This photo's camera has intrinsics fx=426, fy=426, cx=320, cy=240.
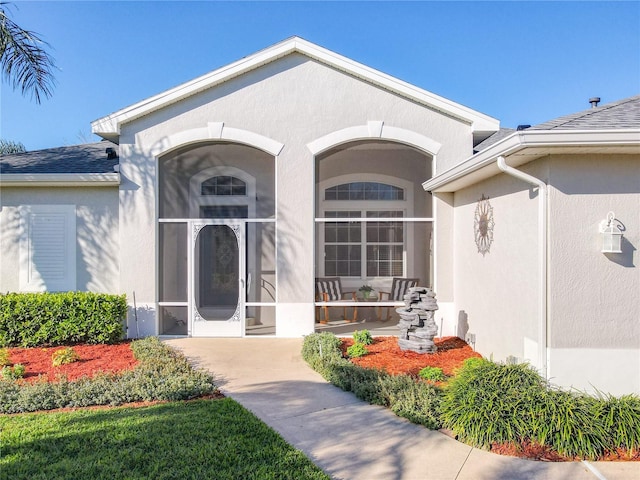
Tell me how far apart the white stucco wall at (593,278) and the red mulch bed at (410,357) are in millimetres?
1868

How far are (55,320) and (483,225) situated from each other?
8.82 meters

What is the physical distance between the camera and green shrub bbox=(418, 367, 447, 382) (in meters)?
6.45

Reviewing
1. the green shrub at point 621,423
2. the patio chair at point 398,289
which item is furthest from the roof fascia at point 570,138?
the patio chair at point 398,289

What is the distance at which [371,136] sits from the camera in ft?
32.1

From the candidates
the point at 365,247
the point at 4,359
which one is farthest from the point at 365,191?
the point at 4,359

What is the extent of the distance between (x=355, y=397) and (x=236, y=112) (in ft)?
22.6

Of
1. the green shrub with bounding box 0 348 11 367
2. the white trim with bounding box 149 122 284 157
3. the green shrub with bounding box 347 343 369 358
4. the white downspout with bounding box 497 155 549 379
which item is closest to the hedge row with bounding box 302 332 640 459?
the white downspout with bounding box 497 155 549 379

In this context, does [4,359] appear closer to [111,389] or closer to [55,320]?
[55,320]

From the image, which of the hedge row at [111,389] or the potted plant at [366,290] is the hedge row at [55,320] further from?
the potted plant at [366,290]

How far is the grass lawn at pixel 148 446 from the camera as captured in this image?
3.83m

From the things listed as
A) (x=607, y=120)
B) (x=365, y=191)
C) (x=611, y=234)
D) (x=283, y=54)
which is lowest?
(x=611, y=234)

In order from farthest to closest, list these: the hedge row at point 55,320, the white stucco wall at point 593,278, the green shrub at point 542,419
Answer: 1. the hedge row at point 55,320
2. the white stucco wall at point 593,278
3. the green shrub at point 542,419

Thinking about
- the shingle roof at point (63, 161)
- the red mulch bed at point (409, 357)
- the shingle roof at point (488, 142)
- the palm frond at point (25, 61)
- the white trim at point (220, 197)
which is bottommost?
the red mulch bed at point (409, 357)

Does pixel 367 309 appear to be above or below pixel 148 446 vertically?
above
